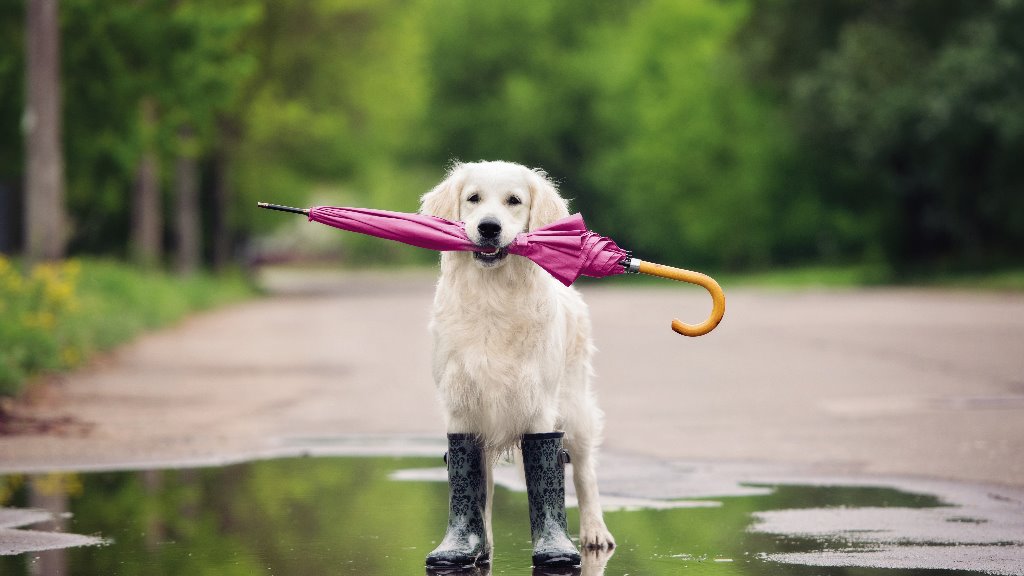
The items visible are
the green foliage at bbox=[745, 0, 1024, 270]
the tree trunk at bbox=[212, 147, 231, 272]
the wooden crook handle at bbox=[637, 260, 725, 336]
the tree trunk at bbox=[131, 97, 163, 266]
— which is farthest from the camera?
the tree trunk at bbox=[212, 147, 231, 272]

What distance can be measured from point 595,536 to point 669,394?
29.4ft

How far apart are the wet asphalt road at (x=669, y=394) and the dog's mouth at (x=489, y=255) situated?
4328 millimetres

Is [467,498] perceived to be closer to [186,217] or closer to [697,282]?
[697,282]

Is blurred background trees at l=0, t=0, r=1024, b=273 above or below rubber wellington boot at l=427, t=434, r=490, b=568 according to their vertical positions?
above

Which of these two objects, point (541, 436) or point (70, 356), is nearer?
point (541, 436)

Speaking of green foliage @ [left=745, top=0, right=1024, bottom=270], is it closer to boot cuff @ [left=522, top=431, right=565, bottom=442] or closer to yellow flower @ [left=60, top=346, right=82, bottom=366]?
yellow flower @ [left=60, top=346, right=82, bottom=366]

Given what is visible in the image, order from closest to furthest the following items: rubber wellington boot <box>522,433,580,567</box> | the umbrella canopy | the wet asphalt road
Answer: the umbrella canopy, rubber wellington boot <box>522,433,580,567</box>, the wet asphalt road

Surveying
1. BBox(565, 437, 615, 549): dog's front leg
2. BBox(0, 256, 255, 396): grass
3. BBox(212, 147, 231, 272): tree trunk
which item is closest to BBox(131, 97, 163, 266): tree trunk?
BBox(0, 256, 255, 396): grass

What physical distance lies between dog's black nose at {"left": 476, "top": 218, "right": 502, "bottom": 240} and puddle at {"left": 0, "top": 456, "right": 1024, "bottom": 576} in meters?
1.43

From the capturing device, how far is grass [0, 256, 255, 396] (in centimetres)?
1694

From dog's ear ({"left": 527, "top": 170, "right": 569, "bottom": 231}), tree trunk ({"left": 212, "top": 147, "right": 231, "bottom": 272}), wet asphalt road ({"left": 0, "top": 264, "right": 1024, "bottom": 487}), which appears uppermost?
tree trunk ({"left": 212, "top": 147, "right": 231, "bottom": 272})

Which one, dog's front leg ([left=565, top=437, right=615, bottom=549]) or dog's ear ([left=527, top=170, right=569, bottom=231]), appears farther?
dog's front leg ([left=565, top=437, right=615, bottom=549])

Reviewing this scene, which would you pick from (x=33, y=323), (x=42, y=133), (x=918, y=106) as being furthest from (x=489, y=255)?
(x=918, y=106)

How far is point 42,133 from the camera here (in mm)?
22797
